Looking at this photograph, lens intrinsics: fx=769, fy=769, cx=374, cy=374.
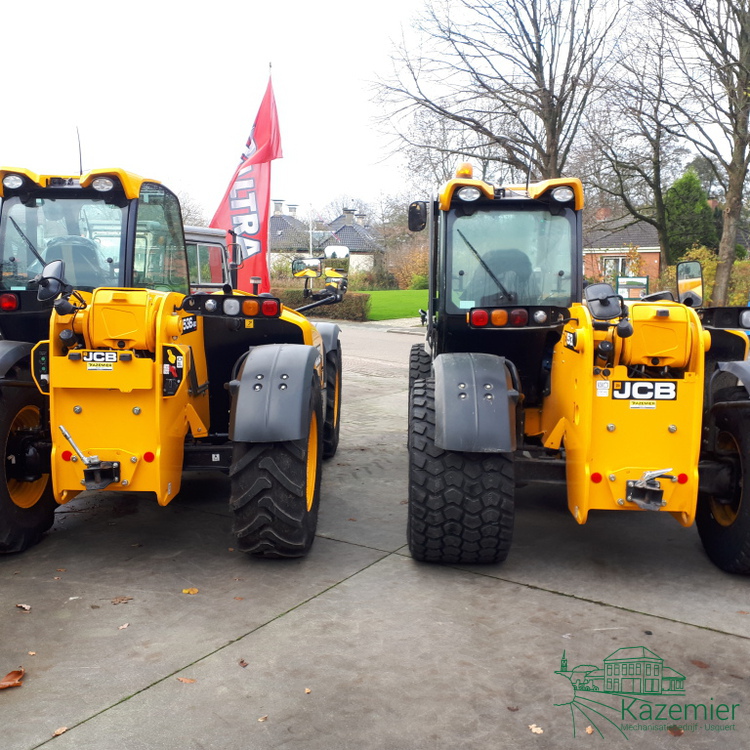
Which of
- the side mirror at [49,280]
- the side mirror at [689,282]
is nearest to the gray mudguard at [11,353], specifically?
the side mirror at [49,280]

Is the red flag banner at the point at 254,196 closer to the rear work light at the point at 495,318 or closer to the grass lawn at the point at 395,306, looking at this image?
the rear work light at the point at 495,318

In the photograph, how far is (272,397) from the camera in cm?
439

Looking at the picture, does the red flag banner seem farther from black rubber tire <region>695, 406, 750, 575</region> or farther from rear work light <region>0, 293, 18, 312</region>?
black rubber tire <region>695, 406, 750, 575</region>

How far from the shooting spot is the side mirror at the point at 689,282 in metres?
4.52

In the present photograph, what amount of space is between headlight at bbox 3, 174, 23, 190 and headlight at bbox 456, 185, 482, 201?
300 cm

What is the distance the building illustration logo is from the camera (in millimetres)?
2953

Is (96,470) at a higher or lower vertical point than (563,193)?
lower

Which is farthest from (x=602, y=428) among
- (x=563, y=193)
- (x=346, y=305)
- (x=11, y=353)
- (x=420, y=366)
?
(x=346, y=305)

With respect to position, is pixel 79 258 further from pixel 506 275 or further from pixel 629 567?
pixel 629 567

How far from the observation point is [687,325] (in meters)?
4.07

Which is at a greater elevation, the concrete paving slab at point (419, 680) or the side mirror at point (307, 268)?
the side mirror at point (307, 268)

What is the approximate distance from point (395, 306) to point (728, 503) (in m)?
28.0

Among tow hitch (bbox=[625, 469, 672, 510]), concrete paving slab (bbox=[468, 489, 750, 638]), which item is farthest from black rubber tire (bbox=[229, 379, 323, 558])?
tow hitch (bbox=[625, 469, 672, 510])

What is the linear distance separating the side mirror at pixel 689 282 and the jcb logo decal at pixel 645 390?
0.71 metres
